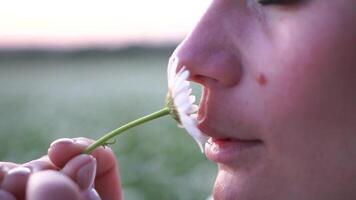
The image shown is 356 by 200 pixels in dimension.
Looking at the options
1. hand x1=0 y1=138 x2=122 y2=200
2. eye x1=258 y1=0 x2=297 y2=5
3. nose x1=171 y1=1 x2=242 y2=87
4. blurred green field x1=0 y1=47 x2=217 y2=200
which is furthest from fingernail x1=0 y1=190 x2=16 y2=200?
blurred green field x1=0 y1=47 x2=217 y2=200

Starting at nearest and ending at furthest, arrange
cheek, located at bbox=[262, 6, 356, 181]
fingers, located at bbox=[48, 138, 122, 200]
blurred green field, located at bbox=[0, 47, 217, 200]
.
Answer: cheek, located at bbox=[262, 6, 356, 181] < fingers, located at bbox=[48, 138, 122, 200] < blurred green field, located at bbox=[0, 47, 217, 200]

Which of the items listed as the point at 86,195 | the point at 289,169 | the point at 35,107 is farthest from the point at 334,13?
the point at 35,107

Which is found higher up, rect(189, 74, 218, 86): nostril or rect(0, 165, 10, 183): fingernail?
rect(189, 74, 218, 86): nostril

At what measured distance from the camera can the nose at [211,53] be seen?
2.20 feet

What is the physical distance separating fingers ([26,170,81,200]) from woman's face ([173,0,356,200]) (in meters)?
0.15

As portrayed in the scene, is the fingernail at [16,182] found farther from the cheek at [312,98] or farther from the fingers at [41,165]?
the cheek at [312,98]

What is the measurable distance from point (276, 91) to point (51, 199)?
235 mm

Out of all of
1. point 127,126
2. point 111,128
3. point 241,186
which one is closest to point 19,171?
point 127,126

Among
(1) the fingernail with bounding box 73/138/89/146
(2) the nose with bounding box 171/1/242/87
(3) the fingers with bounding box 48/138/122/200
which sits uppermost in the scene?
(2) the nose with bounding box 171/1/242/87

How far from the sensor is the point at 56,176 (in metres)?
0.66

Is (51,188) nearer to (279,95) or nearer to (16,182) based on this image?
Result: (16,182)

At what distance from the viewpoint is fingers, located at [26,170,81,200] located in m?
0.63

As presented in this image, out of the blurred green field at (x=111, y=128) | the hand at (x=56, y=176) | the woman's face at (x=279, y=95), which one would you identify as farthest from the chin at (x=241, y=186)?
the blurred green field at (x=111, y=128)

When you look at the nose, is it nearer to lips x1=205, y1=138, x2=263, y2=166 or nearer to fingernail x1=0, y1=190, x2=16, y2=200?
lips x1=205, y1=138, x2=263, y2=166
